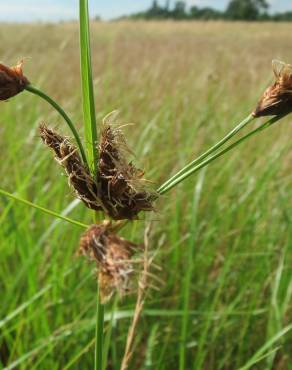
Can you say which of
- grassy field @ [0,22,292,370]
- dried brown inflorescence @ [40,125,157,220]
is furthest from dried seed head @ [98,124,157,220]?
grassy field @ [0,22,292,370]

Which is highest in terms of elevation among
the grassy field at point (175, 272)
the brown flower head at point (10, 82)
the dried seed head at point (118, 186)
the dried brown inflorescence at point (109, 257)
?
the brown flower head at point (10, 82)

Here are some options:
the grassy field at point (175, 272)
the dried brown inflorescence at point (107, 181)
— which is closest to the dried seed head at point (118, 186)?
the dried brown inflorescence at point (107, 181)

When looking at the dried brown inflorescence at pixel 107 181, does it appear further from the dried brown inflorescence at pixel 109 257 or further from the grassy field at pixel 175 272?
the grassy field at pixel 175 272

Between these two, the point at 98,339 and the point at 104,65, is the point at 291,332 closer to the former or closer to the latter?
the point at 98,339

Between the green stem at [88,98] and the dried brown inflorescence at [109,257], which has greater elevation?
the green stem at [88,98]

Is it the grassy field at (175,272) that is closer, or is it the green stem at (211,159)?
the green stem at (211,159)
